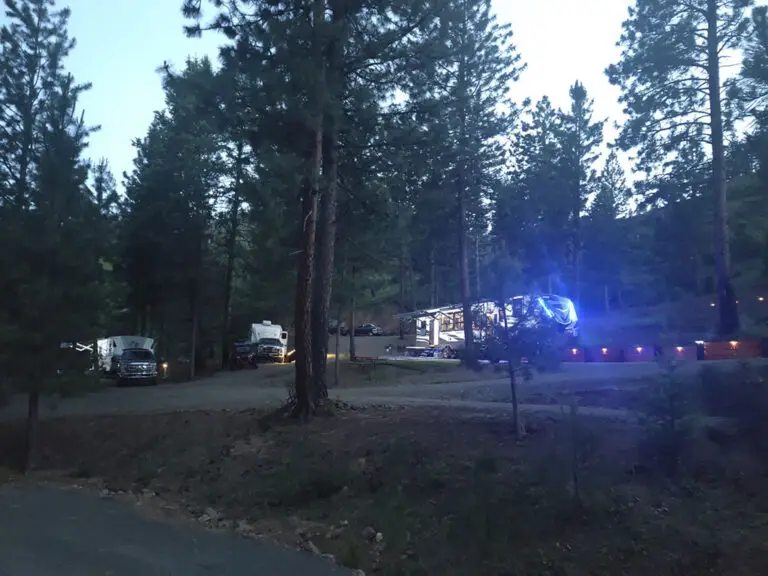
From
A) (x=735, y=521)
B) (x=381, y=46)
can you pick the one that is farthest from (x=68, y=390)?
(x=735, y=521)

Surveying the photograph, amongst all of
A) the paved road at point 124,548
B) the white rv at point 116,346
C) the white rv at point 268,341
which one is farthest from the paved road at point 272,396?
the white rv at point 268,341

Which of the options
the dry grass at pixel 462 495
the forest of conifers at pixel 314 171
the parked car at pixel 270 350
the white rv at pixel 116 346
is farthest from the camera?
the parked car at pixel 270 350

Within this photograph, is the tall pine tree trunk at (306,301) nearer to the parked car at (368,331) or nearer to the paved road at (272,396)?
the paved road at (272,396)

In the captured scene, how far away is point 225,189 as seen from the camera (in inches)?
1578

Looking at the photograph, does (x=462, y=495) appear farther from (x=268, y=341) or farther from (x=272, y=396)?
(x=268, y=341)

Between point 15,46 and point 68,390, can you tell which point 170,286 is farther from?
point 68,390

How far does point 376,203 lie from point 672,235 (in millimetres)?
33743

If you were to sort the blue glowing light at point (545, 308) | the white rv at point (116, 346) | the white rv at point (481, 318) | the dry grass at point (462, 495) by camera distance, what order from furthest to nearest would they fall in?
1. the white rv at point (116, 346)
2. the blue glowing light at point (545, 308)
3. the white rv at point (481, 318)
4. the dry grass at point (462, 495)

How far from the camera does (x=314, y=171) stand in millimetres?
15219

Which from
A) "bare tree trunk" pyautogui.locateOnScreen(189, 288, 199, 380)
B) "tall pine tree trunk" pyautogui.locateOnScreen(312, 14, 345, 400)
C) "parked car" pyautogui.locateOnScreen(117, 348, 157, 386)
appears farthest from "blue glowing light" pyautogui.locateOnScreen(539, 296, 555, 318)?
"bare tree trunk" pyautogui.locateOnScreen(189, 288, 199, 380)

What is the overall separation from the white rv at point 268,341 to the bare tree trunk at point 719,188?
2618 centimetres

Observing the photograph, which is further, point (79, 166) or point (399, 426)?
point (79, 166)

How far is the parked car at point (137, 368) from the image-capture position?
108 feet

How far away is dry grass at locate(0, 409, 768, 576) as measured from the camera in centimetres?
751
